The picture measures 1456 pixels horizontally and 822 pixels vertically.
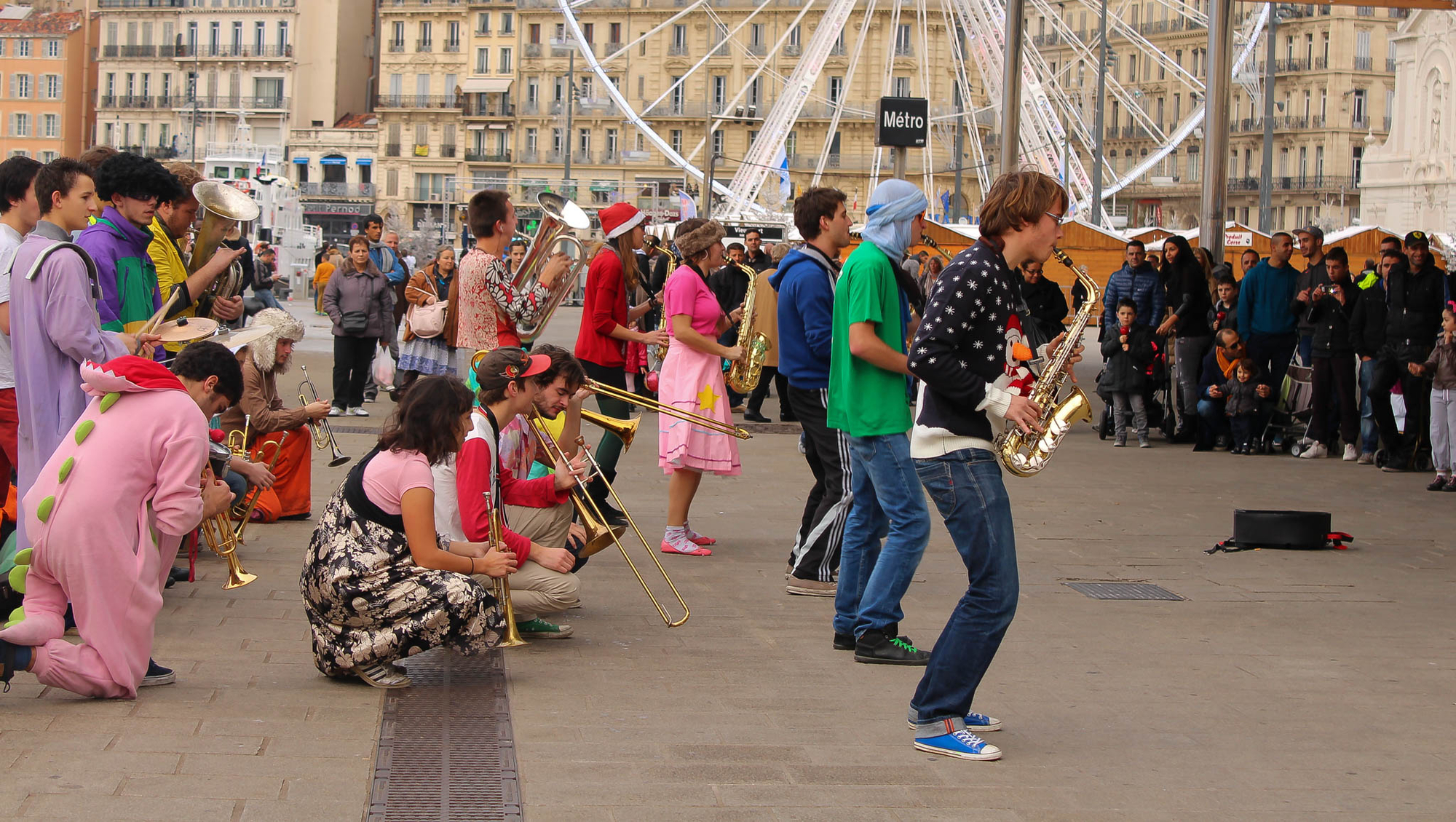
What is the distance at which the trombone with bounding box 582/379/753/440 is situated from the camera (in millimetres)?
7750

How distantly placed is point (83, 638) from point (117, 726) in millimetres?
417

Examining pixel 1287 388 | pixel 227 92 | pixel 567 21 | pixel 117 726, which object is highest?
pixel 227 92

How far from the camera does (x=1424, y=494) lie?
12344mm

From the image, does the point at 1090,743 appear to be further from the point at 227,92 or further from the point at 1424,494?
the point at 227,92

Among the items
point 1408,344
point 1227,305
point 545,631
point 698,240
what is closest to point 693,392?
point 698,240

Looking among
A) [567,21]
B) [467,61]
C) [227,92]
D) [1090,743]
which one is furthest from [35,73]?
[1090,743]

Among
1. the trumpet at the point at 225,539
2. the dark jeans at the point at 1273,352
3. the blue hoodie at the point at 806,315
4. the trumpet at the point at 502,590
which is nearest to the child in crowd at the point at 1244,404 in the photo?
the dark jeans at the point at 1273,352

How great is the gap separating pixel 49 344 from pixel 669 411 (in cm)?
301

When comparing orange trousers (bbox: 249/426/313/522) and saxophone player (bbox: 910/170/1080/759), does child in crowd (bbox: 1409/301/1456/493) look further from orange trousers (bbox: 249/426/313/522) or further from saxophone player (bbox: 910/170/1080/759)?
saxophone player (bbox: 910/170/1080/759)

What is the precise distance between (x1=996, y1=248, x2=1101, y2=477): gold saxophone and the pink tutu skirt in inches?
143

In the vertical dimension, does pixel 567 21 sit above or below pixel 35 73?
below

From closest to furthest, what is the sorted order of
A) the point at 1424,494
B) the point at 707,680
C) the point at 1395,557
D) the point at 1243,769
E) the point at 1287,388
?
the point at 1243,769 → the point at 707,680 → the point at 1395,557 → the point at 1424,494 → the point at 1287,388

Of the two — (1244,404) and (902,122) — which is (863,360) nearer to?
(902,122)

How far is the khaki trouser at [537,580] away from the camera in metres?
6.78
